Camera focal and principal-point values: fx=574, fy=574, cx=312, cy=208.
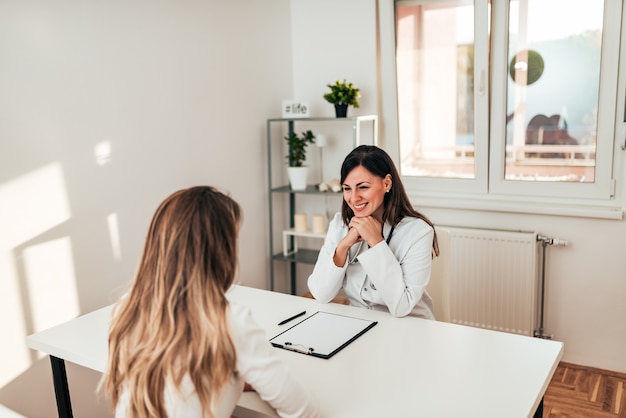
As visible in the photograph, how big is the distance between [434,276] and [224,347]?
1303 millimetres

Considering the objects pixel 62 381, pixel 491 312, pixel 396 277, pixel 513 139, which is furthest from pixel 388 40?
pixel 62 381

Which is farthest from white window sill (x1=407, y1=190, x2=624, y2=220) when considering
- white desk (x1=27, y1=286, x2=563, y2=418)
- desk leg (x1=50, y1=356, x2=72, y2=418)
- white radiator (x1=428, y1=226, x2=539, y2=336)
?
desk leg (x1=50, y1=356, x2=72, y2=418)

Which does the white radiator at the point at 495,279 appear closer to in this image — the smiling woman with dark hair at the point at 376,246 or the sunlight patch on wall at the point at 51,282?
the smiling woman with dark hair at the point at 376,246

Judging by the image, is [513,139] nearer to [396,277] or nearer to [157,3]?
[396,277]

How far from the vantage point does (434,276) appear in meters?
2.26

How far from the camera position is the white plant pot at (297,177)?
3.47 meters

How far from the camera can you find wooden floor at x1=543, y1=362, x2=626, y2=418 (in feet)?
8.77

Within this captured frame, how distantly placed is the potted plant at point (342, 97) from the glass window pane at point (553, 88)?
88 centimetres

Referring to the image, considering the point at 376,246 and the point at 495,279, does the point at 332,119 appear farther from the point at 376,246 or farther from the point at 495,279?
the point at 376,246

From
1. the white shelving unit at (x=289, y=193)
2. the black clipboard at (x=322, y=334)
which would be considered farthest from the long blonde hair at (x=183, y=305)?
the white shelving unit at (x=289, y=193)

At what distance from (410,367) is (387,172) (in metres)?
0.83

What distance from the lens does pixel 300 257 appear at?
363 centimetres

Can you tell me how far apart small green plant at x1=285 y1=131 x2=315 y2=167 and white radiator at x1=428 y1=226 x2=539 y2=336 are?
995 mm

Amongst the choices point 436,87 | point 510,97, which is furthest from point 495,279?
point 436,87
